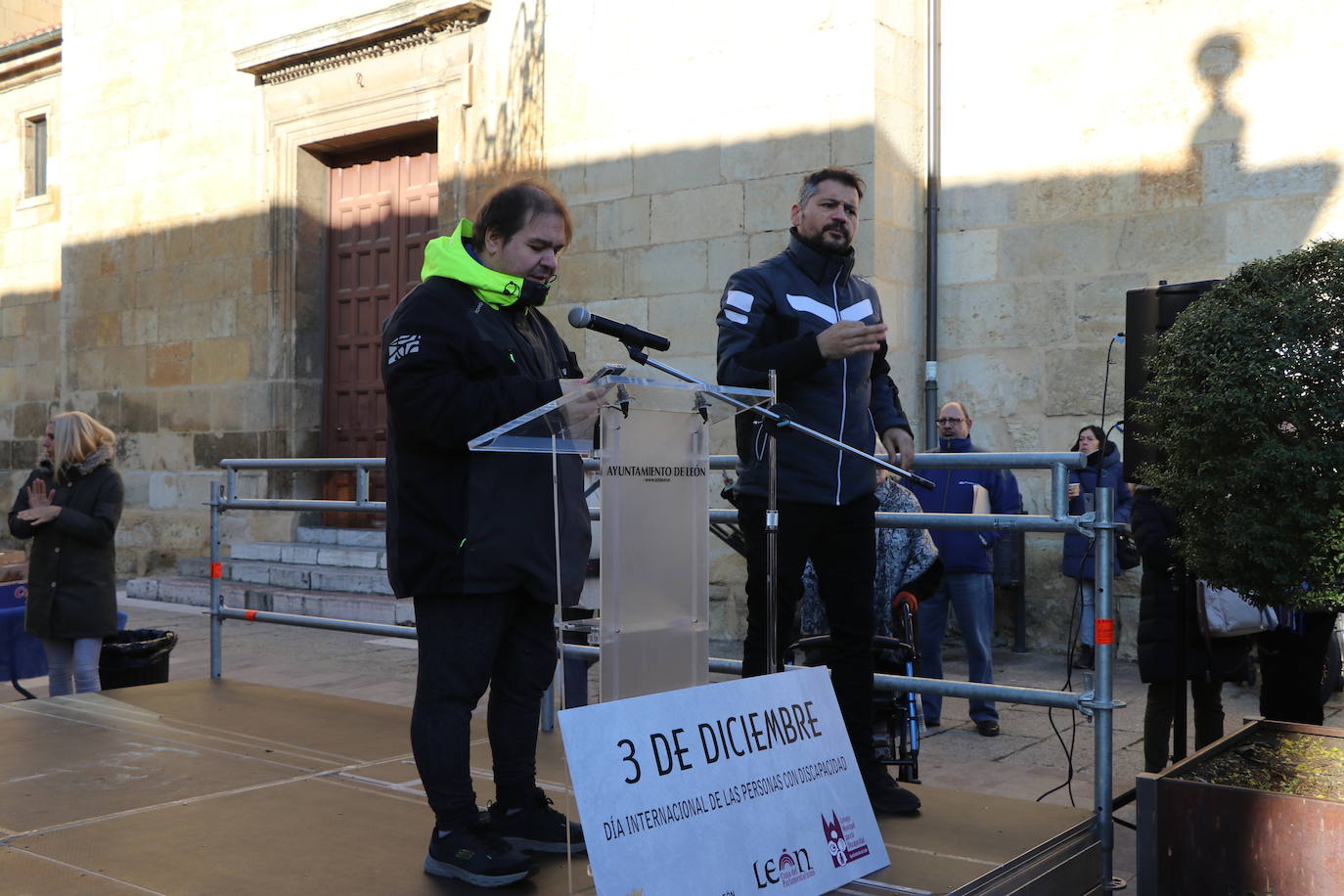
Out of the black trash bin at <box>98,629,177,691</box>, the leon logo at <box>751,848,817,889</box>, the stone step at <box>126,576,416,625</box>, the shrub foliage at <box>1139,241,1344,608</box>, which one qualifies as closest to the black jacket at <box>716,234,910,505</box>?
the shrub foliage at <box>1139,241,1344,608</box>

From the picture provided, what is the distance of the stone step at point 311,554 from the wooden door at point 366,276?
0.60 m

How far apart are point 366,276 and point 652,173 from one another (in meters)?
3.65

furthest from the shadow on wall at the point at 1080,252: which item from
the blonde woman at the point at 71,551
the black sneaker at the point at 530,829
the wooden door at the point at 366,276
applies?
the black sneaker at the point at 530,829

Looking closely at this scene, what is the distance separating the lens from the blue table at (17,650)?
5719mm

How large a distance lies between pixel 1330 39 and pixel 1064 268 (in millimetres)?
1836

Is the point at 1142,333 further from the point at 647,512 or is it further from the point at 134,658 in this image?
the point at 134,658

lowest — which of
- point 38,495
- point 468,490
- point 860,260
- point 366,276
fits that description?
point 38,495

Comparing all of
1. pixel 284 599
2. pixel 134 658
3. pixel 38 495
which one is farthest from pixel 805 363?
pixel 284 599

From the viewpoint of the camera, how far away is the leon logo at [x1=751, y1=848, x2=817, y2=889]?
2.50 meters

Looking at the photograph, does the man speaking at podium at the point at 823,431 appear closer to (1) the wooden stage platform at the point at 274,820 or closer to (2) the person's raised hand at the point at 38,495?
(1) the wooden stage platform at the point at 274,820

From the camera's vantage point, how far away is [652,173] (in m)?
8.48

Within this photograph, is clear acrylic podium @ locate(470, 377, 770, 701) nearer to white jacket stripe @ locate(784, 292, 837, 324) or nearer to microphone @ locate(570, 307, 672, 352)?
microphone @ locate(570, 307, 672, 352)

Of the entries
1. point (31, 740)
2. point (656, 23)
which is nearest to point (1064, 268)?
point (656, 23)

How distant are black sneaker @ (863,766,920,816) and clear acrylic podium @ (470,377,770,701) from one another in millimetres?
997
